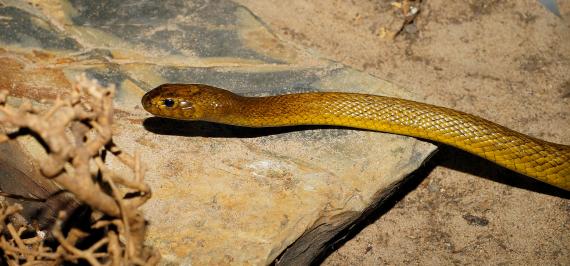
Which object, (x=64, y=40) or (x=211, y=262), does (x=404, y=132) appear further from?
(x=64, y=40)

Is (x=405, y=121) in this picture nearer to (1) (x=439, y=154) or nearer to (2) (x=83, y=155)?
(1) (x=439, y=154)

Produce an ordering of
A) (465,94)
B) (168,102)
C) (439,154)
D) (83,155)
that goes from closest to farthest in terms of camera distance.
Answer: (83,155), (168,102), (439,154), (465,94)

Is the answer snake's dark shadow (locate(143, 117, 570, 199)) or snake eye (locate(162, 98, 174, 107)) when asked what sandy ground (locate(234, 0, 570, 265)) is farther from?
snake eye (locate(162, 98, 174, 107))

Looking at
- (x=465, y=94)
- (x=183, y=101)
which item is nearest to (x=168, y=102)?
(x=183, y=101)

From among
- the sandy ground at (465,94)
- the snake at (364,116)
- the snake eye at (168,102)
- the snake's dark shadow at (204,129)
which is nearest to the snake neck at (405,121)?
the snake at (364,116)

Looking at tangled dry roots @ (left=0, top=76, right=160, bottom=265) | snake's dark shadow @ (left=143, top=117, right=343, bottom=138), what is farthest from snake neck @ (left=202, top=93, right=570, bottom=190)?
tangled dry roots @ (left=0, top=76, right=160, bottom=265)

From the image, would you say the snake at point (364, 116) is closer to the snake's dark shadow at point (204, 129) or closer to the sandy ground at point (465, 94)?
the snake's dark shadow at point (204, 129)

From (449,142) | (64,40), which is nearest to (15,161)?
(64,40)
